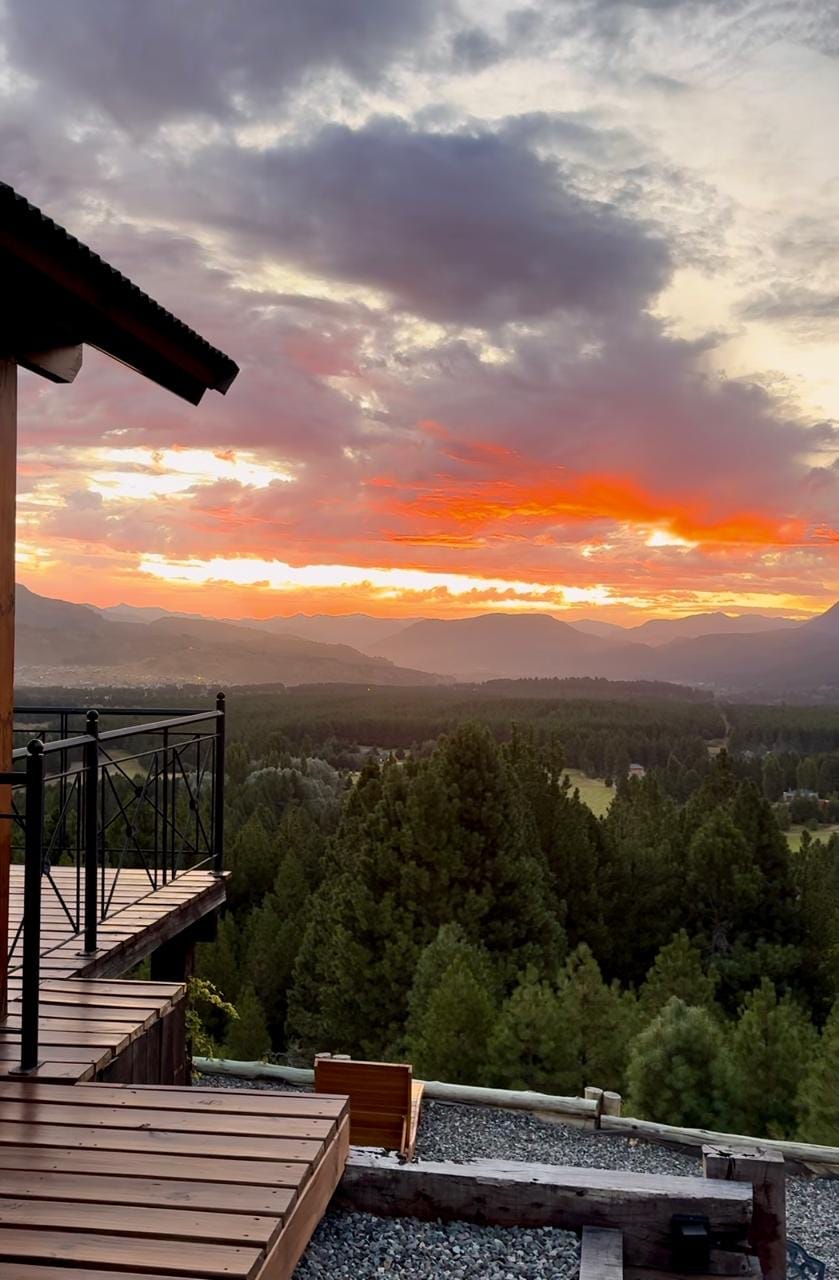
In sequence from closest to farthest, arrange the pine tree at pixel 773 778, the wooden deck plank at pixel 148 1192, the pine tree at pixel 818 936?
the wooden deck plank at pixel 148 1192, the pine tree at pixel 818 936, the pine tree at pixel 773 778

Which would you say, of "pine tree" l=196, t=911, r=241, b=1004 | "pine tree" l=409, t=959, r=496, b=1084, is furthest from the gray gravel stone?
"pine tree" l=196, t=911, r=241, b=1004

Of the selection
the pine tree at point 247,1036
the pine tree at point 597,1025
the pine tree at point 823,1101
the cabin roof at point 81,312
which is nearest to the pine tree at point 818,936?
the pine tree at point 597,1025

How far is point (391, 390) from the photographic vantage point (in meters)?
19.5

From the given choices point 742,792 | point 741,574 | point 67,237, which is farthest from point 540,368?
point 741,574

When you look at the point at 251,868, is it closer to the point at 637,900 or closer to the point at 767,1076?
the point at 637,900

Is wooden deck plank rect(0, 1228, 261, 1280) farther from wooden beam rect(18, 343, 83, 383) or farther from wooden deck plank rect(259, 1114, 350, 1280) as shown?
wooden beam rect(18, 343, 83, 383)

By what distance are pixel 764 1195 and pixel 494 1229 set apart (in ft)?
4.02

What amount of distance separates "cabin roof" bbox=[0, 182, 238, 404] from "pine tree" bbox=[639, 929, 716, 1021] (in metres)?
16.4

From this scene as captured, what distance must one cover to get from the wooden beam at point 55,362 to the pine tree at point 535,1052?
39.4 feet

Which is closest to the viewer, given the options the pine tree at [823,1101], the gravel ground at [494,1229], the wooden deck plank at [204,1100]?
the wooden deck plank at [204,1100]

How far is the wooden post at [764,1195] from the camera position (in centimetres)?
421

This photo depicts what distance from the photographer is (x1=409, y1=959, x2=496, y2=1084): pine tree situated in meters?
14.8

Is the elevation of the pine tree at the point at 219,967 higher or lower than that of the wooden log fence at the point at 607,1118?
lower

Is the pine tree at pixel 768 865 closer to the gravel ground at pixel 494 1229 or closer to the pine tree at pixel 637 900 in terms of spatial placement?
the pine tree at pixel 637 900
